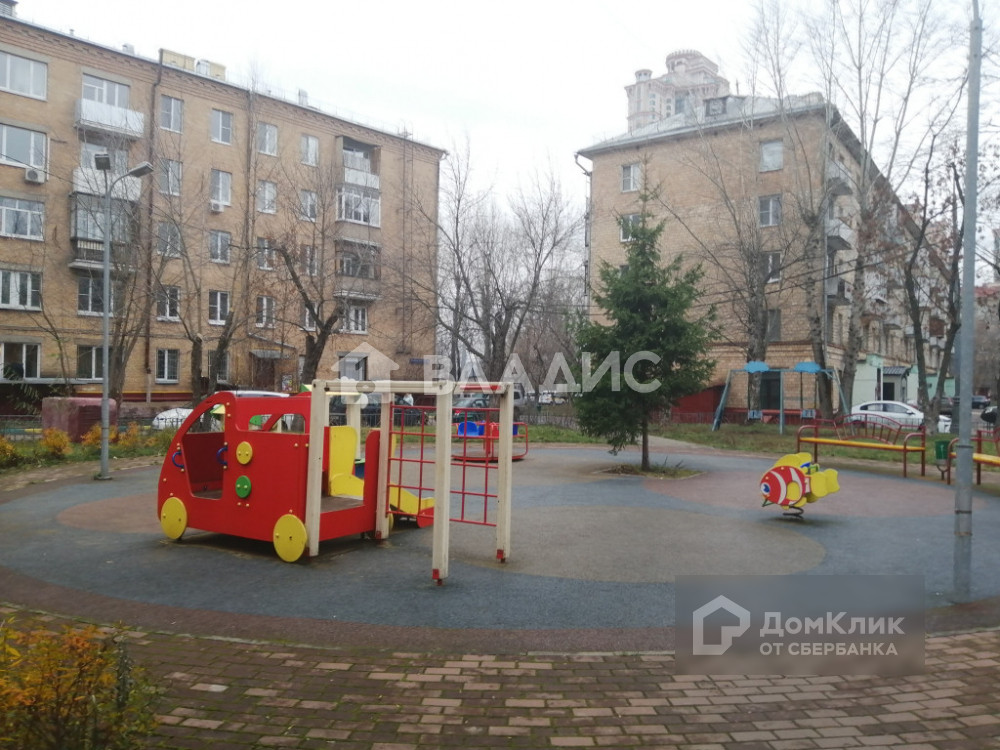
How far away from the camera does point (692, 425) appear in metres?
29.4

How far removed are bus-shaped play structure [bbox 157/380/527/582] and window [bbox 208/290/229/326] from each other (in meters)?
25.7

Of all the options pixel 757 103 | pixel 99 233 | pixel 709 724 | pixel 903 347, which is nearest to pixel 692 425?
pixel 757 103

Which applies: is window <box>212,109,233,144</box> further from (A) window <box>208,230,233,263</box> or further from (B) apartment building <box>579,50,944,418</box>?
(B) apartment building <box>579,50,944,418</box>

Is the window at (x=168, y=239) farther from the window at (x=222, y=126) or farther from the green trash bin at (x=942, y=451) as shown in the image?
the green trash bin at (x=942, y=451)

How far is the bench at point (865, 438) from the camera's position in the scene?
14039 mm

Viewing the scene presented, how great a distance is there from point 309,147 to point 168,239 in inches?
595

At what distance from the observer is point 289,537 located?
7.04 m

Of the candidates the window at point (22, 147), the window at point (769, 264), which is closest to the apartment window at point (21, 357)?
the window at point (22, 147)

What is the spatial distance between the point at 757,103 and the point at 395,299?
22482mm

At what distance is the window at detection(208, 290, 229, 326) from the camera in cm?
3221

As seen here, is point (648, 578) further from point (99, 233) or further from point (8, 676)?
point (99, 233)

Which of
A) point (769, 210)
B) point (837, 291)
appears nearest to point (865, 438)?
point (769, 210)

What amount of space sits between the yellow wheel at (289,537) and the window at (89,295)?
26.1 m

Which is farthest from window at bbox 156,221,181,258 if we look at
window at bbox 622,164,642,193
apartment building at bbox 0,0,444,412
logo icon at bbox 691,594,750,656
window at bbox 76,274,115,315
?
window at bbox 622,164,642,193
